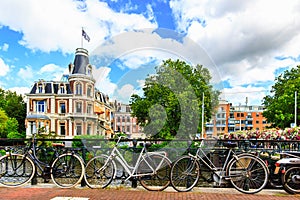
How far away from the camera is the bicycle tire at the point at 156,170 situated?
492 cm

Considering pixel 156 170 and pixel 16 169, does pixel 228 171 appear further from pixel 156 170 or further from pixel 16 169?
pixel 16 169

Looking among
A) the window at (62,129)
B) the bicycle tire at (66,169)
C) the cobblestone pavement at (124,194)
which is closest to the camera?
the cobblestone pavement at (124,194)

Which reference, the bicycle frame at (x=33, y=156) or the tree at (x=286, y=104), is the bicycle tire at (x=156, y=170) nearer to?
the bicycle frame at (x=33, y=156)

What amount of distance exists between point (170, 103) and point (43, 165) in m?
11.6

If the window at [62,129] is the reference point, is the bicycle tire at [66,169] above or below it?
above

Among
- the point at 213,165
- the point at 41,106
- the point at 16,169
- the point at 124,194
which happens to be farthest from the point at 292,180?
the point at 41,106

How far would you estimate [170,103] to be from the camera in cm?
1627

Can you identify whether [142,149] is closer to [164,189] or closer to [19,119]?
[164,189]

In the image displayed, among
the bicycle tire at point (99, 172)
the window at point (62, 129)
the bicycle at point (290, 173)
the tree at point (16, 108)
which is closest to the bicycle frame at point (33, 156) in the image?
the bicycle tire at point (99, 172)

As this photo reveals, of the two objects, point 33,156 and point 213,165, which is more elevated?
point 33,156

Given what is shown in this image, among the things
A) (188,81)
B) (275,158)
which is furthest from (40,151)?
(188,81)

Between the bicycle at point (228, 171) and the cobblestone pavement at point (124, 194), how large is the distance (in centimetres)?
15

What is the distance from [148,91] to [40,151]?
11635mm

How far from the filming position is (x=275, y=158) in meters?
5.11
